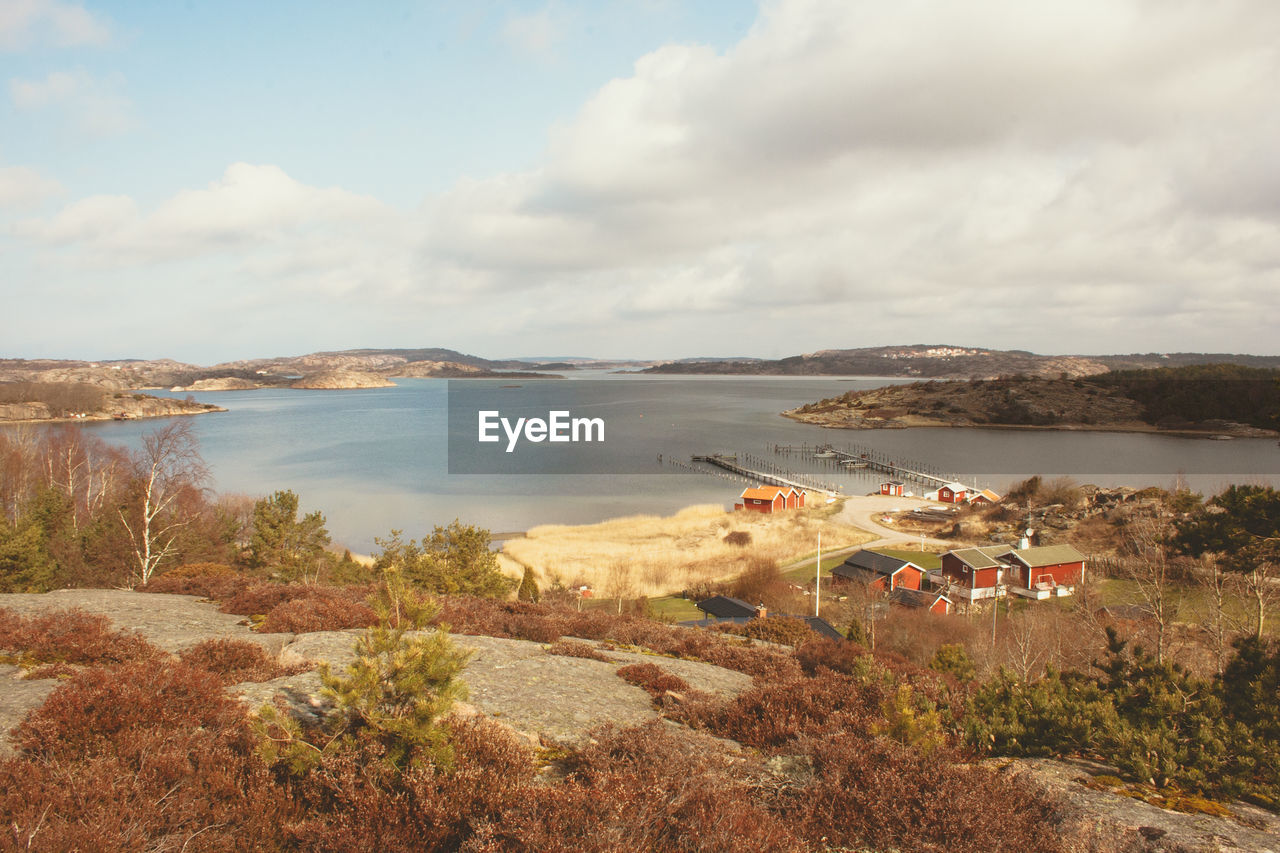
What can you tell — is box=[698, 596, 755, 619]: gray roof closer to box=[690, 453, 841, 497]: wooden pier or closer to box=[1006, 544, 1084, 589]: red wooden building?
box=[1006, 544, 1084, 589]: red wooden building

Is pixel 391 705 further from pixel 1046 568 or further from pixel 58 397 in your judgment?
pixel 58 397

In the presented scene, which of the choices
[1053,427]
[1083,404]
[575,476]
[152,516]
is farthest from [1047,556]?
[1083,404]

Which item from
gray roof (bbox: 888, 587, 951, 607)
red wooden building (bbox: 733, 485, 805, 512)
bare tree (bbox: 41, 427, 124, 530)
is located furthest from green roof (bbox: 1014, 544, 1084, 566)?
bare tree (bbox: 41, 427, 124, 530)

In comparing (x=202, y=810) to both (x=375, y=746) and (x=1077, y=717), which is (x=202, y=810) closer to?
(x=375, y=746)

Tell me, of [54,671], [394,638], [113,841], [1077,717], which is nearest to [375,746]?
[394,638]

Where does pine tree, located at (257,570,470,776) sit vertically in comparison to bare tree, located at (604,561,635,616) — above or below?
above

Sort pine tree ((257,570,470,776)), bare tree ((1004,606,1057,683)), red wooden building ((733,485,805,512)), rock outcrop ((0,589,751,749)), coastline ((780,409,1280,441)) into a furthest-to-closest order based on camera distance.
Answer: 1. coastline ((780,409,1280,441))
2. red wooden building ((733,485,805,512))
3. bare tree ((1004,606,1057,683))
4. rock outcrop ((0,589,751,749))
5. pine tree ((257,570,470,776))

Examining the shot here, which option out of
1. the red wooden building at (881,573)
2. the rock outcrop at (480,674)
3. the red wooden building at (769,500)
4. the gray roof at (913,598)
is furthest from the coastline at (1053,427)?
the rock outcrop at (480,674)
